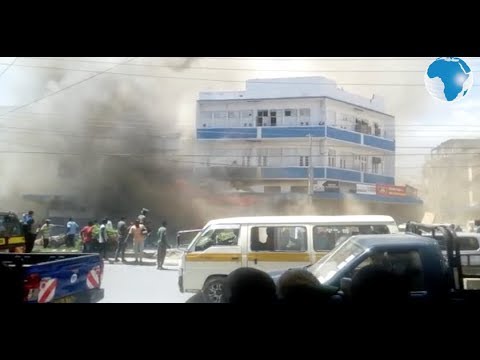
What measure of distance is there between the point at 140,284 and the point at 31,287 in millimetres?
4458

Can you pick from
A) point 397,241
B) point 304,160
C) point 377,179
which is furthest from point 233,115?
point 397,241

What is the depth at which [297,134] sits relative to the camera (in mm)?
12609

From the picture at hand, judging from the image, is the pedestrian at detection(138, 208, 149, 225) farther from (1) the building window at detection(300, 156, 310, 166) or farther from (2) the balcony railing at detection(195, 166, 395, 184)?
(1) the building window at detection(300, 156, 310, 166)

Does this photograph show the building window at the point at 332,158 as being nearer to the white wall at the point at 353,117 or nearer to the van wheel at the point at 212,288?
the white wall at the point at 353,117

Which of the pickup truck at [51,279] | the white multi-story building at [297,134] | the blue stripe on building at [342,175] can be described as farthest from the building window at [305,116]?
the pickup truck at [51,279]

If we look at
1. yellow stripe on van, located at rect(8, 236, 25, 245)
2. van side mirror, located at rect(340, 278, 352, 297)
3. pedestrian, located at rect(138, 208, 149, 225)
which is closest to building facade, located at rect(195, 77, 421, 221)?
pedestrian, located at rect(138, 208, 149, 225)

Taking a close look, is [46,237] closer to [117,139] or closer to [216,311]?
[117,139]

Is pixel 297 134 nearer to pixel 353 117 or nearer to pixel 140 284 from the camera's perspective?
pixel 353 117

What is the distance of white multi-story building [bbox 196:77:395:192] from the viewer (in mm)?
12070

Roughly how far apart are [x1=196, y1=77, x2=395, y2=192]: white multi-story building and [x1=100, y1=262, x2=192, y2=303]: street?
4931mm

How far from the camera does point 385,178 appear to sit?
43.2 ft

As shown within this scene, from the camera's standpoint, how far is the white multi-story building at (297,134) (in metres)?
12.1

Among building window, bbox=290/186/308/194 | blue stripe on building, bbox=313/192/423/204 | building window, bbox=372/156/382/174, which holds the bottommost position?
blue stripe on building, bbox=313/192/423/204

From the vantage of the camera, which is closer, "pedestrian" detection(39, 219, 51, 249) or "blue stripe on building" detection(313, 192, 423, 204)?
"pedestrian" detection(39, 219, 51, 249)
